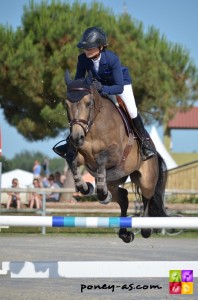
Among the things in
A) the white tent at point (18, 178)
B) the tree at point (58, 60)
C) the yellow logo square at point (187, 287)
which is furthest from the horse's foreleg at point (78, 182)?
the white tent at point (18, 178)

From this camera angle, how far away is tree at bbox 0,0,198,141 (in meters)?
25.3

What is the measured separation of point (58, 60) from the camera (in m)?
25.3

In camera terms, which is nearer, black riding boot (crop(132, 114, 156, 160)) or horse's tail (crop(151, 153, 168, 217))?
black riding boot (crop(132, 114, 156, 160))

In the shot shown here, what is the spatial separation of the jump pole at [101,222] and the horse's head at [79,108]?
1241mm

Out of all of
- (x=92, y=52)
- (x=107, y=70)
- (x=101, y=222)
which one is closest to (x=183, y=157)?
(x=107, y=70)

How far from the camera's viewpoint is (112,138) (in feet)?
25.0

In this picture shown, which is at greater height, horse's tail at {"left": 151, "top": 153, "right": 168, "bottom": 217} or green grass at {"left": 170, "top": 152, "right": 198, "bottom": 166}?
green grass at {"left": 170, "top": 152, "right": 198, "bottom": 166}

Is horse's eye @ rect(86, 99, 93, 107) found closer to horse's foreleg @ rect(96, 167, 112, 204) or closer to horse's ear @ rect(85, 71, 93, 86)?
horse's ear @ rect(85, 71, 93, 86)

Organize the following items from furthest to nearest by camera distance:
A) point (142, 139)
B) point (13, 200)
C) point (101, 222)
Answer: point (13, 200)
point (142, 139)
point (101, 222)

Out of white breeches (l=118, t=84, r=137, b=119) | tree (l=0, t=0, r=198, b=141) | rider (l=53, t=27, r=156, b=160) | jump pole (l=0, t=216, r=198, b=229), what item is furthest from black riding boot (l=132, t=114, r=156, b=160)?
tree (l=0, t=0, r=198, b=141)

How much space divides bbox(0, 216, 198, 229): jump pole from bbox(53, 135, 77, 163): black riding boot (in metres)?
1.42

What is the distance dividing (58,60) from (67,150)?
18.0 m

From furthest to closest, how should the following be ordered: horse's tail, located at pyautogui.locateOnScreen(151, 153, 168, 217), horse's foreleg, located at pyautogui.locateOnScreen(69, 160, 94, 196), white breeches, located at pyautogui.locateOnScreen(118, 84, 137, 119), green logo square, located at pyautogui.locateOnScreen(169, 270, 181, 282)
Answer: horse's tail, located at pyautogui.locateOnScreen(151, 153, 168, 217), white breeches, located at pyautogui.locateOnScreen(118, 84, 137, 119), horse's foreleg, located at pyautogui.locateOnScreen(69, 160, 94, 196), green logo square, located at pyautogui.locateOnScreen(169, 270, 181, 282)

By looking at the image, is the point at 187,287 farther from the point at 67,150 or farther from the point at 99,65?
the point at 99,65
